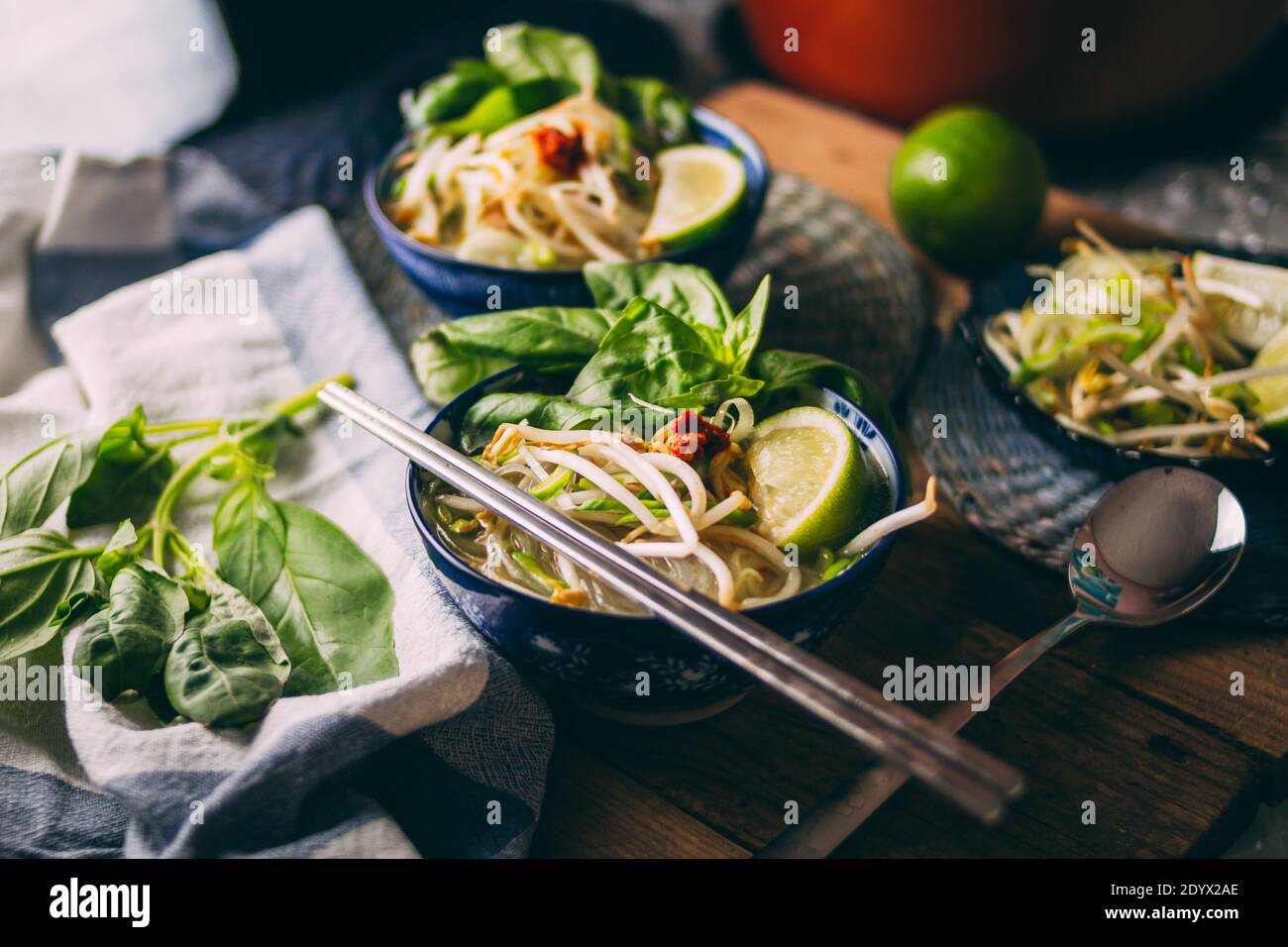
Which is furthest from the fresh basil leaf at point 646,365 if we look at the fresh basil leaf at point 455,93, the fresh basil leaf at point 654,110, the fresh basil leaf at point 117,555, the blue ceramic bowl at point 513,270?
the fresh basil leaf at point 455,93

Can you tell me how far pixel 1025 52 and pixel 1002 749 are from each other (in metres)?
1.90

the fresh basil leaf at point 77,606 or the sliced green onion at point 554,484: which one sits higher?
the sliced green onion at point 554,484

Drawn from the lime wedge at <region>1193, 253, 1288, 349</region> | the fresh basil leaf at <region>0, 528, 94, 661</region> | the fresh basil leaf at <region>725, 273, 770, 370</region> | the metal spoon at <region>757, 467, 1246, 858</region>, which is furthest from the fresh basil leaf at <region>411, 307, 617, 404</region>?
the lime wedge at <region>1193, 253, 1288, 349</region>

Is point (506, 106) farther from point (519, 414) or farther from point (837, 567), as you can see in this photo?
point (837, 567)

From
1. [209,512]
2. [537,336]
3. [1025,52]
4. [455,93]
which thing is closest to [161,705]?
[209,512]

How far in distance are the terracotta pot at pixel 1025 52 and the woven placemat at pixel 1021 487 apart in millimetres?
1197

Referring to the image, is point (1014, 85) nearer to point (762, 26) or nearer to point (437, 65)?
point (762, 26)

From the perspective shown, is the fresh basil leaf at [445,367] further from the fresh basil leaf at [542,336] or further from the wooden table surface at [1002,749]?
the wooden table surface at [1002,749]

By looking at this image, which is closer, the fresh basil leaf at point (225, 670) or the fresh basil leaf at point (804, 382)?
the fresh basil leaf at point (225, 670)

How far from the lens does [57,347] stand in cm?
169

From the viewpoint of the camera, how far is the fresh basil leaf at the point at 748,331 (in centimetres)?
121

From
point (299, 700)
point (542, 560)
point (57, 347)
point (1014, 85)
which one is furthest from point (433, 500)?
point (1014, 85)

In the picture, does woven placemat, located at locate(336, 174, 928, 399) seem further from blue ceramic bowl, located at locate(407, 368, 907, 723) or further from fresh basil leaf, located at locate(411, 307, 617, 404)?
blue ceramic bowl, located at locate(407, 368, 907, 723)

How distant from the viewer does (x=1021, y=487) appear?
1443 millimetres
